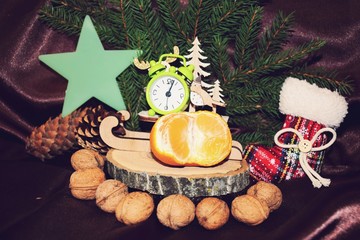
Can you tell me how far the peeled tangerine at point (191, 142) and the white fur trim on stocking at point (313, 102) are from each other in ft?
0.82

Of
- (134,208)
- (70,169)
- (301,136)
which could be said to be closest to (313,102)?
(301,136)

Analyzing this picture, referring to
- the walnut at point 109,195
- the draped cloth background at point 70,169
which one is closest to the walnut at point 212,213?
the draped cloth background at point 70,169

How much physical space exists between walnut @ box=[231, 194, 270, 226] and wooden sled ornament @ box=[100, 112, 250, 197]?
0.17 feet

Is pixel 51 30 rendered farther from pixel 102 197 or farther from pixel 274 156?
pixel 274 156

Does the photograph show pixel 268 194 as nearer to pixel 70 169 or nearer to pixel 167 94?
pixel 167 94

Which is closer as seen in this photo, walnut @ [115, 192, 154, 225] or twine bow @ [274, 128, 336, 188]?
walnut @ [115, 192, 154, 225]

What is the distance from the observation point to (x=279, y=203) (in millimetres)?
1123

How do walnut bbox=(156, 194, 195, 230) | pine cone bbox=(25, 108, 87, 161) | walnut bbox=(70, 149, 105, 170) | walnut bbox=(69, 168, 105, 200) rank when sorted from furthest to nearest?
pine cone bbox=(25, 108, 87, 161) → walnut bbox=(70, 149, 105, 170) → walnut bbox=(69, 168, 105, 200) → walnut bbox=(156, 194, 195, 230)

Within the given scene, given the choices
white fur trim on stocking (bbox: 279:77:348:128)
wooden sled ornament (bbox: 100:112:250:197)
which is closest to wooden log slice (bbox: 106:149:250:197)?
wooden sled ornament (bbox: 100:112:250:197)

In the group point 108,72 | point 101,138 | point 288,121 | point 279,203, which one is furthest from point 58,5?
point 279,203

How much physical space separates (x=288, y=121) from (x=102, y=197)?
562 mm

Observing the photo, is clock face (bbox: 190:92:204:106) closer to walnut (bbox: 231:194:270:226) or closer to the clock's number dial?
the clock's number dial

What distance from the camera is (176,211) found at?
1.01m

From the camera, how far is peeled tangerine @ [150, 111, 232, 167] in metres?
1.09
